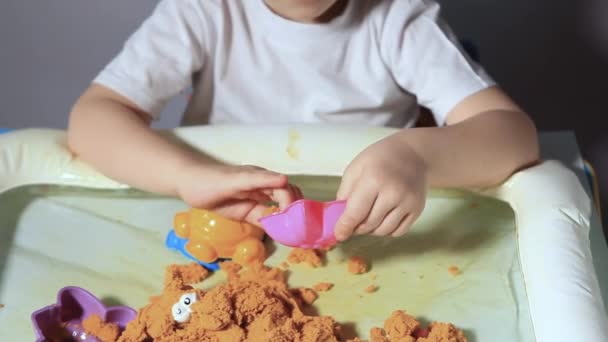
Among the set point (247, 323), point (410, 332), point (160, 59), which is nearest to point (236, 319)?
point (247, 323)

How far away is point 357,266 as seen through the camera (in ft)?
1.73

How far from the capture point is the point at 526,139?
0.58 m

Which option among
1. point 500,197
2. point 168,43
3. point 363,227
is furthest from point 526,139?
point 168,43

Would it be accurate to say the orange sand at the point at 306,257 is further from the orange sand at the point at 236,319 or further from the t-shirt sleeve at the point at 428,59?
the t-shirt sleeve at the point at 428,59

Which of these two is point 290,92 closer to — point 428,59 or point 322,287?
point 428,59

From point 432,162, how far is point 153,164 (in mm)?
217

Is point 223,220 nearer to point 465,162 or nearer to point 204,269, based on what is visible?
point 204,269

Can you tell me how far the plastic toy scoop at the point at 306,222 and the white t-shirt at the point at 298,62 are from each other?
191 millimetres

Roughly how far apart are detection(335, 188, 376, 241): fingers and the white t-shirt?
18cm

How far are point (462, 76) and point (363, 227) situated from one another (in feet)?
0.64

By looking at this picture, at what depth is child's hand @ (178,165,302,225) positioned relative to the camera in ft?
1.67

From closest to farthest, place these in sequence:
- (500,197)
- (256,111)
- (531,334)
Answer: (531,334), (500,197), (256,111)

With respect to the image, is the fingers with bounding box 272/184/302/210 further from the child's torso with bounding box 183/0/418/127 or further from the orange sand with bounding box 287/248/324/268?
the child's torso with bounding box 183/0/418/127

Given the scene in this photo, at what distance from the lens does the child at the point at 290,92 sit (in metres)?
0.55
